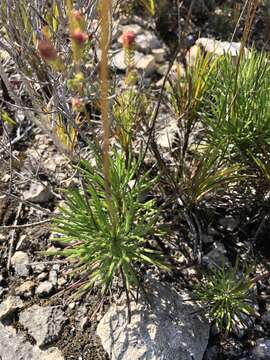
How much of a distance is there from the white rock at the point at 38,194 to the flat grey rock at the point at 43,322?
0.59 m

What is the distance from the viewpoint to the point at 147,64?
9.74 ft

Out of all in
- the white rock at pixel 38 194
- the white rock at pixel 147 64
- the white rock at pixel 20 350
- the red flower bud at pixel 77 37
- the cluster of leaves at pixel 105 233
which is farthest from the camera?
the white rock at pixel 147 64

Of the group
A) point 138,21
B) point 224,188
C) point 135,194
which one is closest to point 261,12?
point 138,21

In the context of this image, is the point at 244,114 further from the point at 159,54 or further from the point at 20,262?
the point at 20,262

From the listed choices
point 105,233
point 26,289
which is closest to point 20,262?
point 26,289

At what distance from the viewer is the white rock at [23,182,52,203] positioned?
2.35m

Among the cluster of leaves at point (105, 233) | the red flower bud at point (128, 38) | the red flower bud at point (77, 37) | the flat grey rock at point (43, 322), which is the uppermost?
the red flower bud at point (77, 37)

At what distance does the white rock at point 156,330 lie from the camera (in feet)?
6.03

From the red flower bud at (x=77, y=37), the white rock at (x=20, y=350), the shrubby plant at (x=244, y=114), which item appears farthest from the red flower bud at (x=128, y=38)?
the white rock at (x=20, y=350)

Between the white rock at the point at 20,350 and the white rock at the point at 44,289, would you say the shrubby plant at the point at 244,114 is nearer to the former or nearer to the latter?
the white rock at the point at 44,289

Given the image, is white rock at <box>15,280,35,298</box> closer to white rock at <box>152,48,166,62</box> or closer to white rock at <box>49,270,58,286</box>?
white rock at <box>49,270,58,286</box>

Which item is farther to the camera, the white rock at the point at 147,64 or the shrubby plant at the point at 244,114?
the white rock at the point at 147,64

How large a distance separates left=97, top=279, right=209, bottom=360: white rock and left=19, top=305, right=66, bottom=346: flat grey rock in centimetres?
19

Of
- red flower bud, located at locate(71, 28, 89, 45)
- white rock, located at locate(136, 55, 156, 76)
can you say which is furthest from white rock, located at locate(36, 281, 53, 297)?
A: white rock, located at locate(136, 55, 156, 76)
